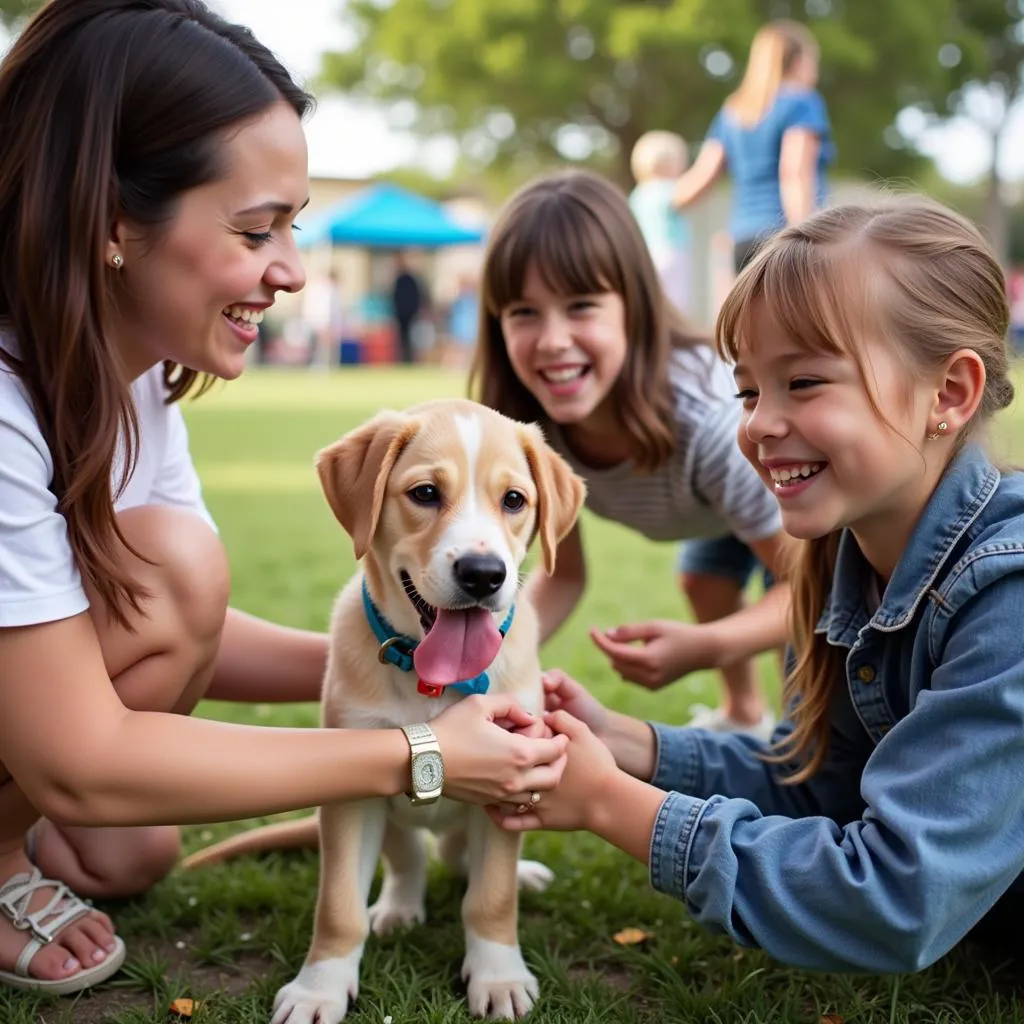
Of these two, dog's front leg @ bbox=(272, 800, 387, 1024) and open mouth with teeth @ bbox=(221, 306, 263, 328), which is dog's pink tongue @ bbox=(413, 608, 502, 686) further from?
open mouth with teeth @ bbox=(221, 306, 263, 328)

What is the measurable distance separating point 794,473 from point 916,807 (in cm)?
68

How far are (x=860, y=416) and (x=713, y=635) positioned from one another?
128 centimetres

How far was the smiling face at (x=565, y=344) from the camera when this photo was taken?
3.45 metres

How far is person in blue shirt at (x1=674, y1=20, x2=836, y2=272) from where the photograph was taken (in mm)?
8844

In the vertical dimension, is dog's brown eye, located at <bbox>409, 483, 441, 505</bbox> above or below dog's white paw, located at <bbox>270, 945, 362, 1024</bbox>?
above

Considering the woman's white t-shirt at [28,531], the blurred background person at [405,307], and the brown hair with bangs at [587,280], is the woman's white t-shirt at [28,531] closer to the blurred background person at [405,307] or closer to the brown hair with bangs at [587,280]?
the brown hair with bangs at [587,280]

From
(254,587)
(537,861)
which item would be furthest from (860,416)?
(254,587)

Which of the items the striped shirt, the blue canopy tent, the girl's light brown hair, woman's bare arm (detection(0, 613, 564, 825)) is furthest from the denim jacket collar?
the blue canopy tent

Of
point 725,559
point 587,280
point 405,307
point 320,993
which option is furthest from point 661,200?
point 405,307

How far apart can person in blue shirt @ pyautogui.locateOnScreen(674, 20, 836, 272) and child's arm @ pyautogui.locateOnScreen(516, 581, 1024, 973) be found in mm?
6894

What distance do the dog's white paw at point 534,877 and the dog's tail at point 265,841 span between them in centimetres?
55

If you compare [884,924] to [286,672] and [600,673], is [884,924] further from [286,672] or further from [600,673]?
[600,673]

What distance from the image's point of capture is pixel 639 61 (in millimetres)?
31094

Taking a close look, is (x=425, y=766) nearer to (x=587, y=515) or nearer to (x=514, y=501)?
(x=514, y=501)
